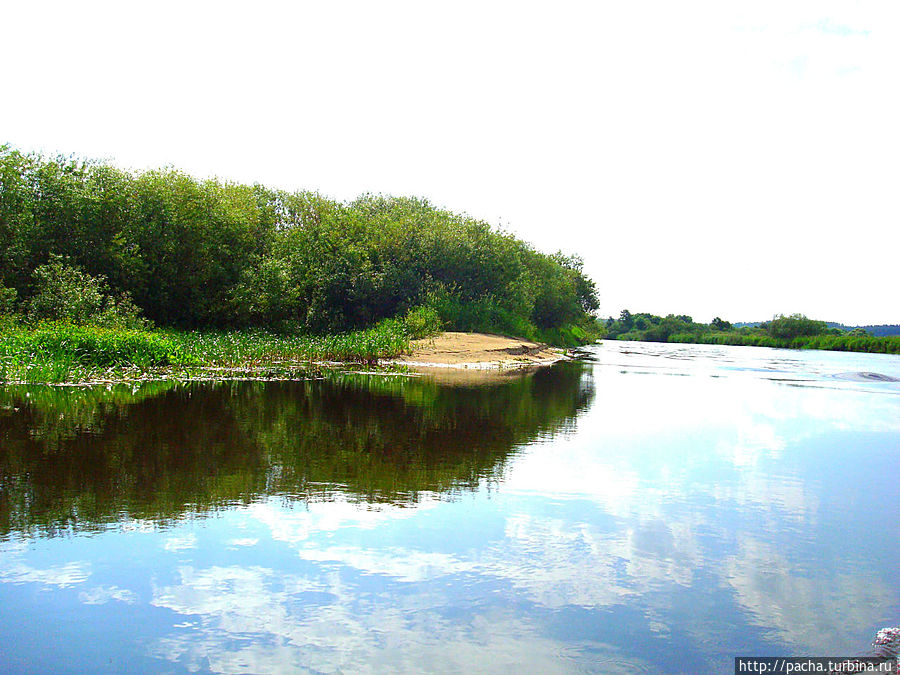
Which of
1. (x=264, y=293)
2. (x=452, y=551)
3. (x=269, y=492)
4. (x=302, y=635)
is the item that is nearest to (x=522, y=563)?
(x=452, y=551)

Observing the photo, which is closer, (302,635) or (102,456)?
(302,635)

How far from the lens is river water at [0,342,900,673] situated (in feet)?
13.2

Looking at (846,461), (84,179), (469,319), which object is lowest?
(846,461)

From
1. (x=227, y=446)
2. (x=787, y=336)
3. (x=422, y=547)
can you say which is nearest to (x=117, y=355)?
(x=227, y=446)

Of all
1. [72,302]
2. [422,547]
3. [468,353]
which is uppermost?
[72,302]

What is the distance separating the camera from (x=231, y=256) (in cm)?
4081

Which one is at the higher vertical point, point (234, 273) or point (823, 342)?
point (234, 273)

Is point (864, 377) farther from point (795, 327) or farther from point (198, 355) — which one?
point (795, 327)

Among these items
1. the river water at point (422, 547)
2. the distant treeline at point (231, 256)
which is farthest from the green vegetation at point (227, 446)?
the distant treeline at point (231, 256)

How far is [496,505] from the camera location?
7.14 metres

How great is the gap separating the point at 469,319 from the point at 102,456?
3394cm

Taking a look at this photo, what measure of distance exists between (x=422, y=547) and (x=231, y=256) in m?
38.3

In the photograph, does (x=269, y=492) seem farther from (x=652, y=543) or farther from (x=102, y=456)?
(x=652, y=543)

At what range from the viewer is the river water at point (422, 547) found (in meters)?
4.01
